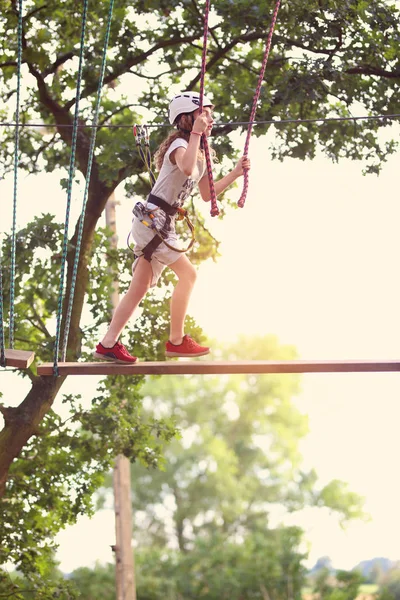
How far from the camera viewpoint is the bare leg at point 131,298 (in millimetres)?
5262

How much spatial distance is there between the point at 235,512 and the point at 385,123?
20153 mm

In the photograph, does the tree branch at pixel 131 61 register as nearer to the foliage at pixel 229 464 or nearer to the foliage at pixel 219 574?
the foliage at pixel 219 574

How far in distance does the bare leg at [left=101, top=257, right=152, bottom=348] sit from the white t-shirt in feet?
1.13

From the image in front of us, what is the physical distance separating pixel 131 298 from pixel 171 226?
0.45 m

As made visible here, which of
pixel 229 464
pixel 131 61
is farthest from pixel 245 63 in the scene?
pixel 229 464

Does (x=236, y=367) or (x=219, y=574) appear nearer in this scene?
(x=236, y=367)

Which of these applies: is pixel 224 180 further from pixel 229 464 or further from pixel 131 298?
pixel 229 464

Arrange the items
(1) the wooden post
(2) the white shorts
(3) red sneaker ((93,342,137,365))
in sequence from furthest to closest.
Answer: (1) the wooden post < (3) red sneaker ((93,342,137,365)) < (2) the white shorts

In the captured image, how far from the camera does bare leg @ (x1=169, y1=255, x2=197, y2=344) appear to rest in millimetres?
5219

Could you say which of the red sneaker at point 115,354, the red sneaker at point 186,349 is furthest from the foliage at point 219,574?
the red sneaker at point 115,354

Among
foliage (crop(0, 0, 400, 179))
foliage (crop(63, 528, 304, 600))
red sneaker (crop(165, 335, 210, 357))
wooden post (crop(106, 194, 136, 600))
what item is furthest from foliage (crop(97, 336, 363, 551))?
red sneaker (crop(165, 335, 210, 357))

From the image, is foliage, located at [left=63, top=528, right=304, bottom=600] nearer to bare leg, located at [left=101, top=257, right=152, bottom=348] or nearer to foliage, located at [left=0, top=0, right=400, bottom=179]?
foliage, located at [left=0, top=0, right=400, bottom=179]

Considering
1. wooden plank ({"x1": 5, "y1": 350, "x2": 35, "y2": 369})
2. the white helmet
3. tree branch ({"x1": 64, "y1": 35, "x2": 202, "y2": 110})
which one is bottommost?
wooden plank ({"x1": 5, "y1": 350, "x2": 35, "y2": 369})

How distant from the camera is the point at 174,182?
522 cm
